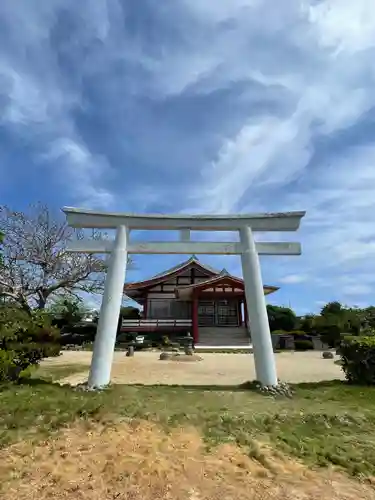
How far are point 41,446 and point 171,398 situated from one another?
103 inches

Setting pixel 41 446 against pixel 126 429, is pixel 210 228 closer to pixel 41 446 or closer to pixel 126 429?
pixel 126 429

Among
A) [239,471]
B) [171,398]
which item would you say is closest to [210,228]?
[171,398]

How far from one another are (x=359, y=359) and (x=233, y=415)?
14.0 feet

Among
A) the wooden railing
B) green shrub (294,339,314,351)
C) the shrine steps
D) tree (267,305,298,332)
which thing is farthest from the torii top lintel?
tree (267,305,298,332)

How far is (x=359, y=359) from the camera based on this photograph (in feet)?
27.1

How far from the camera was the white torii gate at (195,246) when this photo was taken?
773 cm

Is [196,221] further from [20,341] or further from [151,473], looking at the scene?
[151,473]

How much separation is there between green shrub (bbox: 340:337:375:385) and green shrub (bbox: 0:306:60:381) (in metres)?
7.19

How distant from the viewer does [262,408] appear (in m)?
5.98

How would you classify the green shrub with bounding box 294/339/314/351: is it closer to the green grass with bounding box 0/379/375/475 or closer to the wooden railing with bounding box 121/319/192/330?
the wooden railing with bounding box 121/319/192/330

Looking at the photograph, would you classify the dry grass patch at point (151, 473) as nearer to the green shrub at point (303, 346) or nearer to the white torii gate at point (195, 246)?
the white torii gate at point (195, 246)

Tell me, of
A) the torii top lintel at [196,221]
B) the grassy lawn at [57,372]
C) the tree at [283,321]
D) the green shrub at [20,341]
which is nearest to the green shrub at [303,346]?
the tree at [283,321]

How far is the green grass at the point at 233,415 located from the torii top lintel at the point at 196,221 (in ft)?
11.9

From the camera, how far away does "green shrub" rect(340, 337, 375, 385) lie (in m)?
8.08
